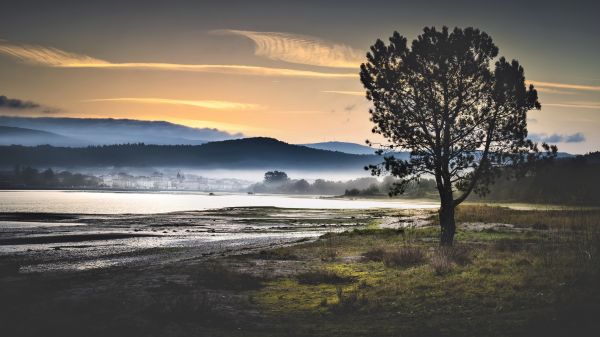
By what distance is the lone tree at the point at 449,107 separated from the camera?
1400 inches

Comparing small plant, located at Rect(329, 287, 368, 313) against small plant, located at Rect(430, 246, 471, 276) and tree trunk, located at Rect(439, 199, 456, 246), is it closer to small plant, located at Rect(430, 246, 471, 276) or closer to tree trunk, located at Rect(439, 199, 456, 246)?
small plant, located at Rect(430, 246, 471, 276)

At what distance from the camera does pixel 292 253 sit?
121 ft

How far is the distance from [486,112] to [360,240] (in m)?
15.7

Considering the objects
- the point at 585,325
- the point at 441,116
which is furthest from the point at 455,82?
the point at 585,325

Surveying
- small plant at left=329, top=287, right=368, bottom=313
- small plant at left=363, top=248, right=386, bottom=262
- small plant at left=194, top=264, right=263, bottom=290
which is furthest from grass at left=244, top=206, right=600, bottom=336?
small plant at left=363, top=248, right=386, bottom=262

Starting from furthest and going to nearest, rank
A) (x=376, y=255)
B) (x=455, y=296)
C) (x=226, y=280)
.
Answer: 1. (x=376, y=255)
2. (x=226, y=280)
3. (x=455, y=296)

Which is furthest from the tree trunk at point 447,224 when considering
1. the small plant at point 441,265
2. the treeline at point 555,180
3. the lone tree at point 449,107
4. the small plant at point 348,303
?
the treeline at point 555,180

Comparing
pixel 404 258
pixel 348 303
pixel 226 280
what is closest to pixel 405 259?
pixel 404 258

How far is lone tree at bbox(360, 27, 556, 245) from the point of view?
117 feet

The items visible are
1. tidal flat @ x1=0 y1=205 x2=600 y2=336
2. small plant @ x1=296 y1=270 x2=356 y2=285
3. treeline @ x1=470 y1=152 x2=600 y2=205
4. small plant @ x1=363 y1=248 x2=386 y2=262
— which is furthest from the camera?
treeline @ x1=470 y1=152 x2=600 y2=205

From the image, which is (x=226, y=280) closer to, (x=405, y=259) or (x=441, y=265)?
(x=405, y=259)

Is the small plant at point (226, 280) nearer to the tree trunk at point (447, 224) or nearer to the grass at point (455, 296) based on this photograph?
the grass at point (455, 296)

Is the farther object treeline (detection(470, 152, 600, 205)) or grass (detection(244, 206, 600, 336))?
treeline (detection(470, 152, 600, 205))

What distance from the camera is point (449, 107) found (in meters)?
36.8
